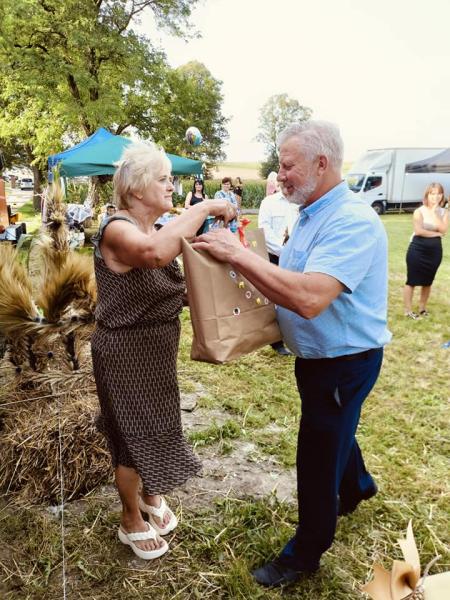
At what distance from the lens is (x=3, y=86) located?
60.9 feet

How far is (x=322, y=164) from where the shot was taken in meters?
1.53

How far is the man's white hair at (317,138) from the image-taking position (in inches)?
58.7

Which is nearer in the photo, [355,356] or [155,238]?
[155,238]

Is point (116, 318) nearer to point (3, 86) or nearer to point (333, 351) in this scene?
point (333, 351)

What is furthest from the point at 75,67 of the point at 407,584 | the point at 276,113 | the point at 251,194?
the point at 276,113

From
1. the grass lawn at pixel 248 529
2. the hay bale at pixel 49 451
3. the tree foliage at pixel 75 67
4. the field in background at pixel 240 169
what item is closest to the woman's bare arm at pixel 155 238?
the hay bale at pixel 49 451

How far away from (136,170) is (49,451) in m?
1.62

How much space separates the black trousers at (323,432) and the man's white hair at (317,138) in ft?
2.36

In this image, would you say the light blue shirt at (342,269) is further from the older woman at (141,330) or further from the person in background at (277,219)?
the person in background at (277,219)

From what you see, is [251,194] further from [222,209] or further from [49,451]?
[222,209]

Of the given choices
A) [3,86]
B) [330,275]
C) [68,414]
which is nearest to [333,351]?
[330,275]

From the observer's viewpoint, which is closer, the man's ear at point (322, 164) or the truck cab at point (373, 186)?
the man's ear at point (322, 164)

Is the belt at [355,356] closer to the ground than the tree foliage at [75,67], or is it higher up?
closer to the ground

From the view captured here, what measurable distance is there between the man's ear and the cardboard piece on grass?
1177 millimetres
